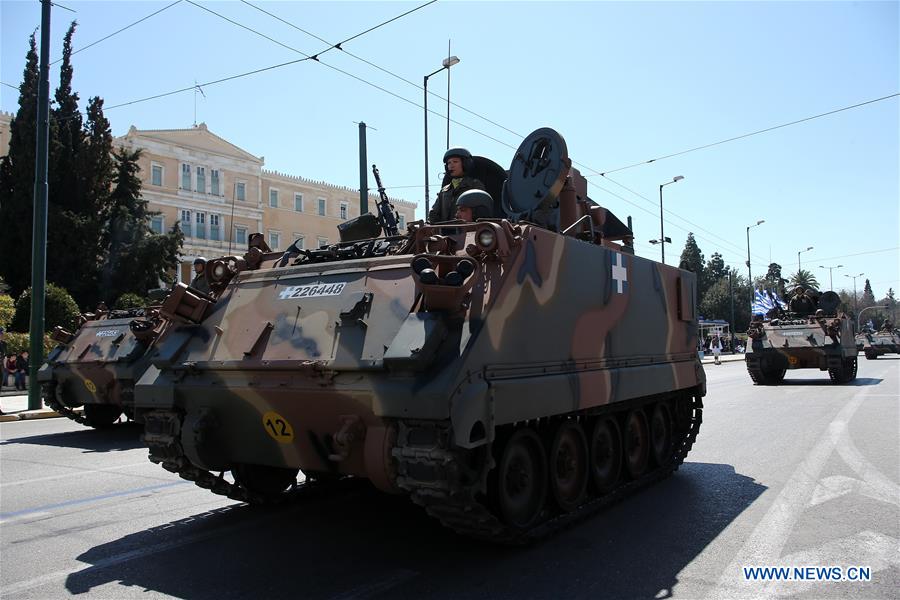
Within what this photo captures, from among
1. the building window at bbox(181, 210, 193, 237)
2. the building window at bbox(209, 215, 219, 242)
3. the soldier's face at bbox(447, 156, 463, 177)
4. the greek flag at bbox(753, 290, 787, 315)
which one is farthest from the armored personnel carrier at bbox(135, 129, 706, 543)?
the building window at bbox(209, 215, 219, 242)

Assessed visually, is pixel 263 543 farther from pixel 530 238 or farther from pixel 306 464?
pixel 530 238

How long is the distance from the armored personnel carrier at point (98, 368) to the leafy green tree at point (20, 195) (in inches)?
768

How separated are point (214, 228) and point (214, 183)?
293 cm

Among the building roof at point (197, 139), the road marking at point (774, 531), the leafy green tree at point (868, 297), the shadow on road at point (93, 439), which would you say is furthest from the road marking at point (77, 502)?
the leafy green tree at point (868, 297)

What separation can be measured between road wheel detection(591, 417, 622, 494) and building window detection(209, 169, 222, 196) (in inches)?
1771

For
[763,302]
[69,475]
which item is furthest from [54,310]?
[763,302]

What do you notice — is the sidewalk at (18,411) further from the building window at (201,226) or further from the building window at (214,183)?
the building window at (214,183)

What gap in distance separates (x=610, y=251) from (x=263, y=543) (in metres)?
3.84

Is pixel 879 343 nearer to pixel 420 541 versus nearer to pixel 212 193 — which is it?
pixel 212 193

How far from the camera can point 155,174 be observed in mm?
45625

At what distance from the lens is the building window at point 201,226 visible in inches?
1874

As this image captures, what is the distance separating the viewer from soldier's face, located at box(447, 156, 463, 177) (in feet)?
26.1

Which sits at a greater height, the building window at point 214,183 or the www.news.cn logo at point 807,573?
the building window at point 214,183

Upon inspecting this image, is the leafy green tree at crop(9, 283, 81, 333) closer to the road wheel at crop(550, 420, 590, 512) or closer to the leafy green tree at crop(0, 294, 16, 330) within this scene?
the leafy green tree at crop(0, 294, 16, 330)
